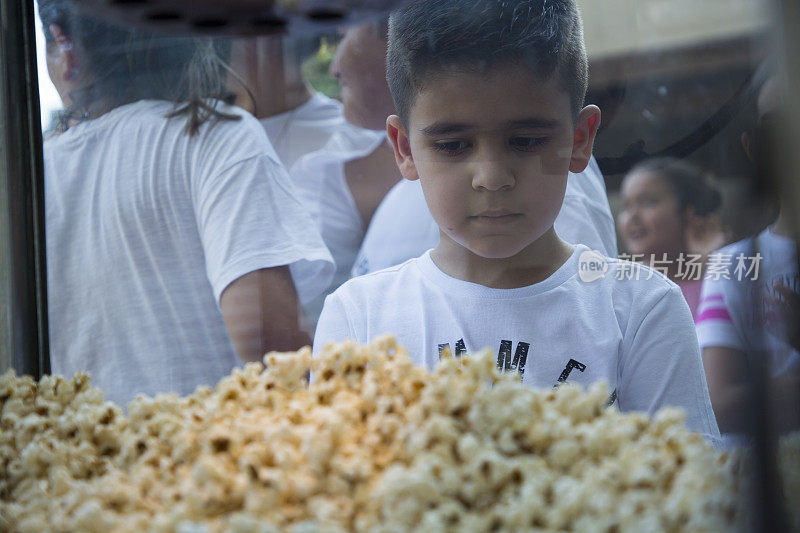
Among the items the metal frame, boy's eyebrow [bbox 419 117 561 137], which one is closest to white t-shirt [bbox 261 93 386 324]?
boy's eyebrow [bbox 419 117 561 137]

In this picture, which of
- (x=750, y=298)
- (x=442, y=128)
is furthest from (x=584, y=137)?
(x=750, y=298)

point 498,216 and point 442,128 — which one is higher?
point 442,128

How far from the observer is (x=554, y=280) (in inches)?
34.6

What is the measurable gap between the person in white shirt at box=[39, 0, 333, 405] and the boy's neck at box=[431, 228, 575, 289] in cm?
18

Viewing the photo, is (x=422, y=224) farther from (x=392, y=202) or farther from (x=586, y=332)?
(x=586, y=332)

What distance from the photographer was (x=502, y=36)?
2.80ft

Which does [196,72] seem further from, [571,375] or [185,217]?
[571,375]

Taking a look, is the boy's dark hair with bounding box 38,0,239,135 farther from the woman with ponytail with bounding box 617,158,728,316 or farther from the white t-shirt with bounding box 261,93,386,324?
the woman with ponytail with bounding box 617,158,728,316

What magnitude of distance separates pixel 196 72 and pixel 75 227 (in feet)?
0.95

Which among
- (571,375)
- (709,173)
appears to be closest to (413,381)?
(571,375)

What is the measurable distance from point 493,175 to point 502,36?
0.16 meters

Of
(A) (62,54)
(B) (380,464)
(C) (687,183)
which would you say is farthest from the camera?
(A) (62,54)

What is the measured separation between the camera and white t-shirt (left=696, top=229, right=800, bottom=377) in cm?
61

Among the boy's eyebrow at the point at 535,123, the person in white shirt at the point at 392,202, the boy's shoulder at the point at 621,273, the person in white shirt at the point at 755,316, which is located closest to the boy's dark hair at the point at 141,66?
the person in white shirt at the point at 392,202
